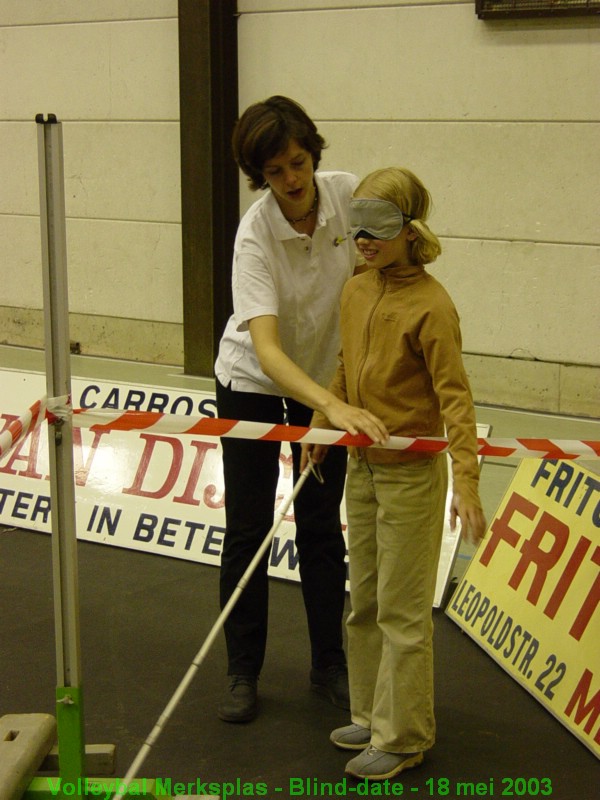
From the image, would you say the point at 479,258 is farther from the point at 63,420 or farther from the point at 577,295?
the point at 63,420

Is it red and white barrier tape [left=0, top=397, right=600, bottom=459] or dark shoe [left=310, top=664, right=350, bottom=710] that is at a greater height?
red and white barrier tape [left=0, top=397, right=600, bottom=459]

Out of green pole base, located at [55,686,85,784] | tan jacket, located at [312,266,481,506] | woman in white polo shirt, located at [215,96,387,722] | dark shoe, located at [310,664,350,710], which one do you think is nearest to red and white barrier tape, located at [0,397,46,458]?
green pole base, located at [55,686,85,784]

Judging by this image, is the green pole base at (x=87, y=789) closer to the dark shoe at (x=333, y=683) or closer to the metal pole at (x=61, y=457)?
the metal pole at (x=61, y=457)

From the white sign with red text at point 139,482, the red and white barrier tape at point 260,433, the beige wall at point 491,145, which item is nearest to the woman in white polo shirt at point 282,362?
the red and white barrier tape at point 260,433

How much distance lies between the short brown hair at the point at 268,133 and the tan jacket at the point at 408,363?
358mm

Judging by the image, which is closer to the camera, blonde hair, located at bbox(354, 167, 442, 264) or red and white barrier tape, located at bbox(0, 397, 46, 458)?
red and white barrier tape, located at bbox(0, 397, 46, 458)

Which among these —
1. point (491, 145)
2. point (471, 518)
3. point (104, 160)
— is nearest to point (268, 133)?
point (471, 518)

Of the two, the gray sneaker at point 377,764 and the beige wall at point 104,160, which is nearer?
the gray sneaker at point 377,764

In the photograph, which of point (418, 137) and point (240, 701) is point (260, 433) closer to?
point (240, 701)

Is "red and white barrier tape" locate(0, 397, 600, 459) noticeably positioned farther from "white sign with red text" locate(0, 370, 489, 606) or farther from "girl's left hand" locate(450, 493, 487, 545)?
"white sign with red text" locate(0, 370, 489, 606)

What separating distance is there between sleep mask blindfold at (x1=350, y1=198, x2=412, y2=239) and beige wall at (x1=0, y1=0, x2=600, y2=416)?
131 inches

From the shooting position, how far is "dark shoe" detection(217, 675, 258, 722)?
2.67 m

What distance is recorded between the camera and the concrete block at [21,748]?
6.73 feet

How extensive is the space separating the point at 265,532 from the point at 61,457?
0.92m
